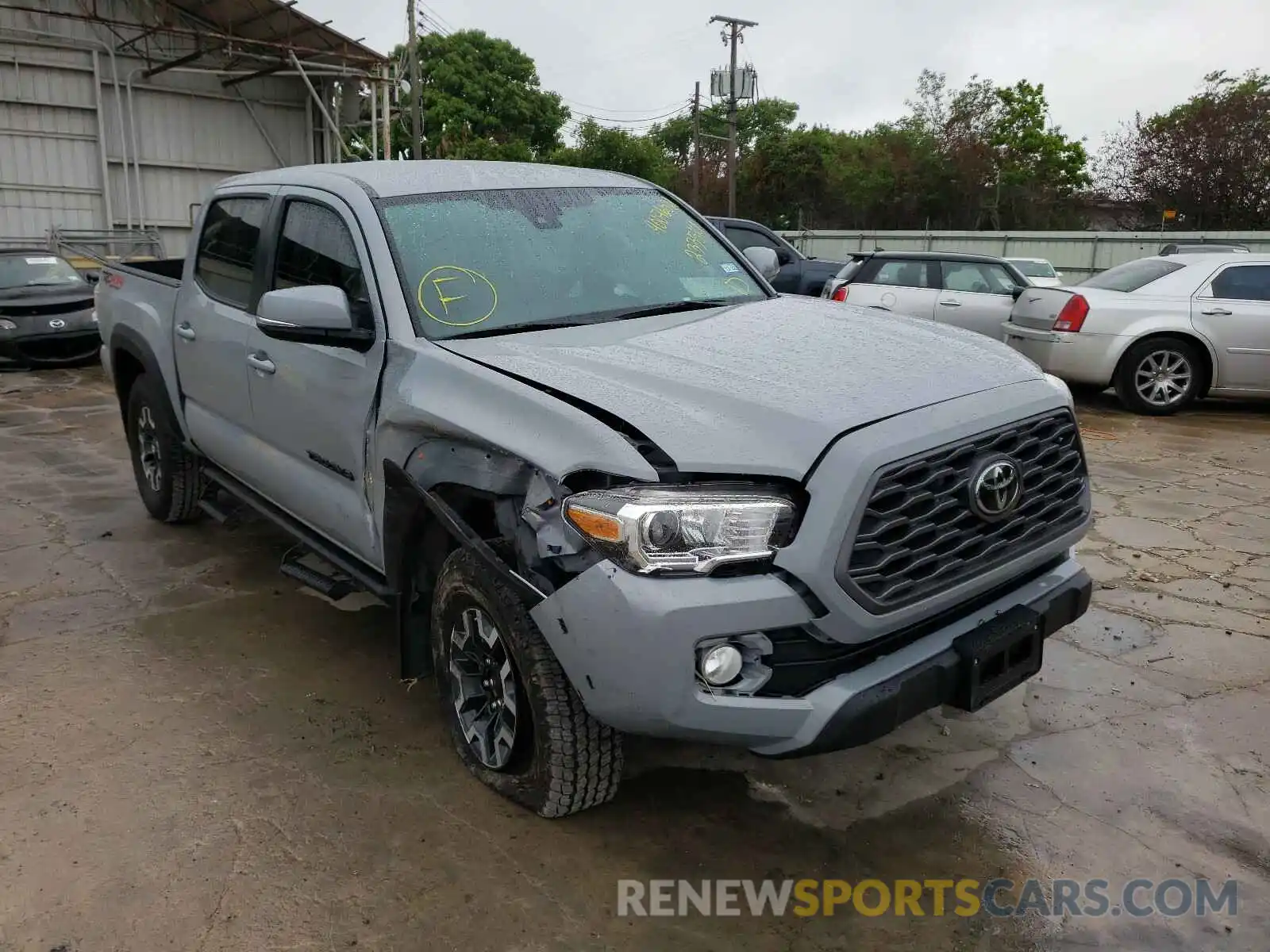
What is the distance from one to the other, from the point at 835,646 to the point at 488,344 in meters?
1.40

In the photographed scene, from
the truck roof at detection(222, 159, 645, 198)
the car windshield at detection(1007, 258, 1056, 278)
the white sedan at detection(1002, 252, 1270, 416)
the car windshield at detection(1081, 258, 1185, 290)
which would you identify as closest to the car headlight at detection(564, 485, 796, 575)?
the truck roof at detection(222, 159, 645, 198)

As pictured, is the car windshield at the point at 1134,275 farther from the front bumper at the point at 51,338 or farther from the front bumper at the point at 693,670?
the front bumper at the point at 51,338

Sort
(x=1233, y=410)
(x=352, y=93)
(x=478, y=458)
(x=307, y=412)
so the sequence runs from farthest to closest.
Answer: (x=352, y=93) < (x=1233, y=410) < (x=307, y=412) < (x=478, y=458)

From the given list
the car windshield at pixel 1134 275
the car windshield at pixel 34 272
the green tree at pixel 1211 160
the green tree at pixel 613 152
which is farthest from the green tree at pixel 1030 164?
the car windshield at pixel 34 272

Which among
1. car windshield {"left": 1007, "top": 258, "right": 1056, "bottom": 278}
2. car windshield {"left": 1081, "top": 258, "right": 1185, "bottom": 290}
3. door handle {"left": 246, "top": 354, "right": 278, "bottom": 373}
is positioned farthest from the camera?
car windshield {"left": 1007, "top": 258, "right": 1056, "bottom": 278}

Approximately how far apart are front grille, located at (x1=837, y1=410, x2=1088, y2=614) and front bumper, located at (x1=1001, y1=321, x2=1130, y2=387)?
671cm

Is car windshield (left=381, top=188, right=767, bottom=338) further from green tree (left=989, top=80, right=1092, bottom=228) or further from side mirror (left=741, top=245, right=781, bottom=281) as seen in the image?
green tree (left=989, top=80, right=1092, bottom=228)

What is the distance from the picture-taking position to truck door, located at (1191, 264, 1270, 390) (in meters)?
8.83

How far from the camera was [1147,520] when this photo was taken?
5867mm

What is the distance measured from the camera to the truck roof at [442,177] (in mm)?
3730

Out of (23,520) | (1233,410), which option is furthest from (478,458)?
(1233,410)

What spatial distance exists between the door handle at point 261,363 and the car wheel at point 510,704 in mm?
1345

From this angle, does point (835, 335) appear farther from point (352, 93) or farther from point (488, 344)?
point (352, 93)

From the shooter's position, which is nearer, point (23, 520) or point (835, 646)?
point (835, 646)
